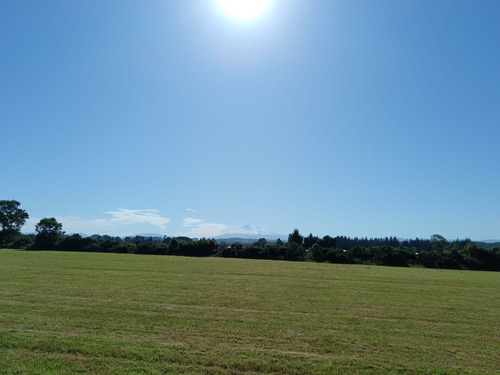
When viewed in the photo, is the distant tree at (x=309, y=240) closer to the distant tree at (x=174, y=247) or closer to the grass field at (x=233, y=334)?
the distant tree at (x=174, y=247)

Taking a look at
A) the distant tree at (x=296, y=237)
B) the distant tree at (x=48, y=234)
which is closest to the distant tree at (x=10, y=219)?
the distant tree at (x=48, y=234)

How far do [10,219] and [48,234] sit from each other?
19796 mm

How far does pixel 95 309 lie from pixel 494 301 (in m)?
22.6

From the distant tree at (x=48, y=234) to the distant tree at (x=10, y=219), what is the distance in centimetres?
1380

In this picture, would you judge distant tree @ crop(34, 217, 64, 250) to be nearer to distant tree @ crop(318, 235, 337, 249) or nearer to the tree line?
the tree line

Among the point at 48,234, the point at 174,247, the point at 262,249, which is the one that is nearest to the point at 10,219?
the point at 48,234

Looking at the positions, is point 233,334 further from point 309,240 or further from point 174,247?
point 309,240

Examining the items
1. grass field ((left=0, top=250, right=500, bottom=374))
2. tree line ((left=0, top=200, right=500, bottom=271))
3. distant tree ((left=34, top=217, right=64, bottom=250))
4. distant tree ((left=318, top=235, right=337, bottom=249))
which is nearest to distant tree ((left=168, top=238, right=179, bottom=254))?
tree line ((left=0, top=200, right=500, bottom=271))

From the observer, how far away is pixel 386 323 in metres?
11.5

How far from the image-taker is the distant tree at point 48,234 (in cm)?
8031

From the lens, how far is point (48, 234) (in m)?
82.4

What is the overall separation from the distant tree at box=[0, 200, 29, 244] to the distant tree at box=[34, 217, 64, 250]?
1380 centimetres

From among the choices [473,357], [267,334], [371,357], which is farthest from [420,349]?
[267,334]

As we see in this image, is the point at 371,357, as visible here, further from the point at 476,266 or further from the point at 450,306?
the point at 476,266
